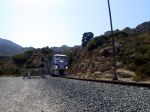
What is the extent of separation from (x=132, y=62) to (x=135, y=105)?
29.0m

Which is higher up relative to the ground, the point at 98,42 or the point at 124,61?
the point at 98,42

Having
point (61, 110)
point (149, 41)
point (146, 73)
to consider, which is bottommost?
point (61, 110)

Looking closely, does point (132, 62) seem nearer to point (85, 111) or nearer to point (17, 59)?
point (85, 111)

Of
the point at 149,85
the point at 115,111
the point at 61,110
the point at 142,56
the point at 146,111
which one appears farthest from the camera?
the point at 142,56

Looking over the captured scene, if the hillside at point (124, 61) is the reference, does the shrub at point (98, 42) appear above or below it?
above

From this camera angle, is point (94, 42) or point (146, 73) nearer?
point (146, 73)

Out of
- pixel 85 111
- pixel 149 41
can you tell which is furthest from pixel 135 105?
pixel 149 41

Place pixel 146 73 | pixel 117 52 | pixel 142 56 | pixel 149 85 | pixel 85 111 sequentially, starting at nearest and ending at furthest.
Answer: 1. pixel 85 111
2. pixel 149 85
3. pixel 146 73
4. pixel 142 56
5. pixel 117 52

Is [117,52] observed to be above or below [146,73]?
above

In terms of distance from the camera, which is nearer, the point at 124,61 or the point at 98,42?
the point at 124,61

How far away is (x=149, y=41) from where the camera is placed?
4928cm

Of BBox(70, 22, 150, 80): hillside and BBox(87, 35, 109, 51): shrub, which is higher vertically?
BBox(87, 35, 109, 51): shrub

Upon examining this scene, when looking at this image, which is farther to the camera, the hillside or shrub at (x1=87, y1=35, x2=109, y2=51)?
shrub at (x1=87, y1=35, x2=109, y2=51)

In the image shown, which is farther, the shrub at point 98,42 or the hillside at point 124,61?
the shrub at point 98,42
